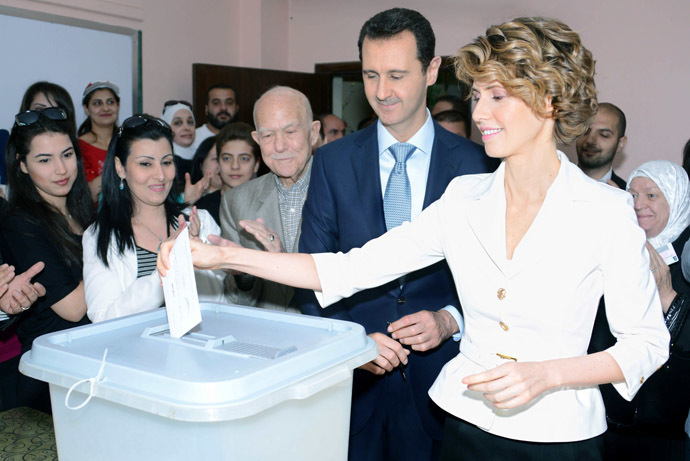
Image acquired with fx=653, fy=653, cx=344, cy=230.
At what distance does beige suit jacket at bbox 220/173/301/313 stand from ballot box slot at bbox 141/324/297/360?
42.0 inches

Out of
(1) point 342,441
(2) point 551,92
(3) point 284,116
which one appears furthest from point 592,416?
(3) point 284,116

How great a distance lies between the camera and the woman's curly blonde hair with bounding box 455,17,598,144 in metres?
1.15

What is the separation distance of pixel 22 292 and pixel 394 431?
1.15m

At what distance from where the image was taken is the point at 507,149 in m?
1.20

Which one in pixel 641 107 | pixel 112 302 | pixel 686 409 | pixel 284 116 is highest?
pixel 641 107

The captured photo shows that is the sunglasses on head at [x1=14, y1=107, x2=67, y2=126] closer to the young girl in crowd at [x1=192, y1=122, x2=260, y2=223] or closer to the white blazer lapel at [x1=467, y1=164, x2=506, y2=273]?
the young girl in crowd at [x1=192, y1=122, x2=260, y2=223]

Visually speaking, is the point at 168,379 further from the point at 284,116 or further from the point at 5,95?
the point at 5,95

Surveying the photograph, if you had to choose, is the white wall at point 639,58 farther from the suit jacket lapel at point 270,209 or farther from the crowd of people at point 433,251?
the suit jacket lapel at point 270,209

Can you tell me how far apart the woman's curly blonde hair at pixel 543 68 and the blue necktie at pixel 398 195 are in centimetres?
59

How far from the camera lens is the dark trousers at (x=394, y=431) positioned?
68.5 inches

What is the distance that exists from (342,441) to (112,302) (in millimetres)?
977

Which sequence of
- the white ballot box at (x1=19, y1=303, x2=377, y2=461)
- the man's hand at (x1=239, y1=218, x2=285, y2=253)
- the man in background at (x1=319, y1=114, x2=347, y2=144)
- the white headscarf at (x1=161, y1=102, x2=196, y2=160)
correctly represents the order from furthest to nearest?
the white headscarf at (x1=161, y1=102, x2=196, y2=160)
the man in background at (x1=319, y1=114, x2=347, y2=144)
the man's hand at (x1=239, y1=218, x2=285, y2=253)
the white ballot box at (x1=19, y1=303, x2=377, y2=461)

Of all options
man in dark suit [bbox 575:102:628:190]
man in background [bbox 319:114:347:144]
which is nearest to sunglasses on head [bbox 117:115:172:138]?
man in dark suit [bbox 575:102:628:190]

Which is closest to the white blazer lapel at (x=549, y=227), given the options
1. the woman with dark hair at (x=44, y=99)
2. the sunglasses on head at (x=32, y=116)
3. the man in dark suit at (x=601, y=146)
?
the sunglasses on head at (x=32, y=116)
